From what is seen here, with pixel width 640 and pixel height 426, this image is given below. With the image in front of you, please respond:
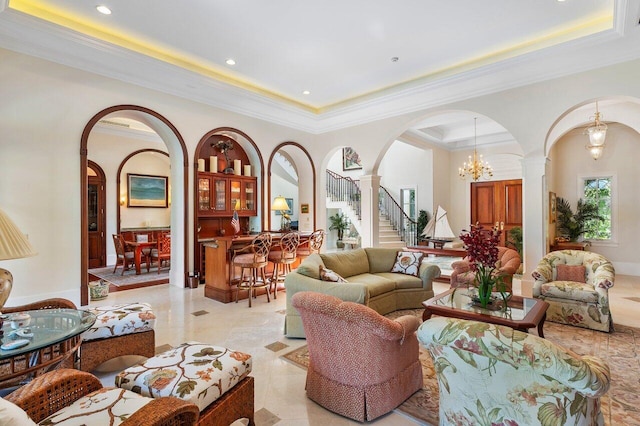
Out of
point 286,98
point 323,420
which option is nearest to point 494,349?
point 323,420

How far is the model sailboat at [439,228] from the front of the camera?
9.40m

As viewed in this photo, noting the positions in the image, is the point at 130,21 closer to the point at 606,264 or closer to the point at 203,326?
the point at 203,326

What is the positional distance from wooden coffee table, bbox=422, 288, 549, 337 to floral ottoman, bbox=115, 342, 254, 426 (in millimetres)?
2047

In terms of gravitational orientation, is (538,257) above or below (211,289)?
above

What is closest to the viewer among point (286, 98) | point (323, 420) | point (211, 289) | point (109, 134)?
point (323, 420)

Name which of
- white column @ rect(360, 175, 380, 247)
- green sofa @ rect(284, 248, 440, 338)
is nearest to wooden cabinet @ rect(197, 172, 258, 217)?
white column @ rect(360, 175, 380, 247)

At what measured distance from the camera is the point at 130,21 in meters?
4.15

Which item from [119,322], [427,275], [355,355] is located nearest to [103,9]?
[119,322]

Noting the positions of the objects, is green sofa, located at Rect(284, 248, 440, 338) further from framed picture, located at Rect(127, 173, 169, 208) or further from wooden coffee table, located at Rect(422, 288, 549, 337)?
framed picture, located at Rect(127, 173, 169, 208)

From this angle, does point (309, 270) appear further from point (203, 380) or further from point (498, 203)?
point (498, 203)

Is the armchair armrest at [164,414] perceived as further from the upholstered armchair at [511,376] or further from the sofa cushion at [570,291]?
the sofa cushion at [570,291]

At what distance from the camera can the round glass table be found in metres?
1.66

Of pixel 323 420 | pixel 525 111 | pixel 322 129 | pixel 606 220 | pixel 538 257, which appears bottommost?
pixel 323 420

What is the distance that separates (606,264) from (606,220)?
465 cm
